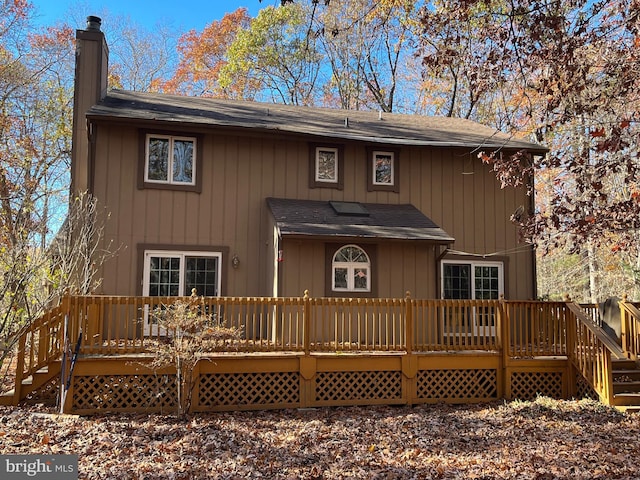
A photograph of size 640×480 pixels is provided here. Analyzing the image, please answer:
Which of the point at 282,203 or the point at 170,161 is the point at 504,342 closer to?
the point at 282,203

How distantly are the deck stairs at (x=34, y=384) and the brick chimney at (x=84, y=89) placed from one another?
4.18 metres

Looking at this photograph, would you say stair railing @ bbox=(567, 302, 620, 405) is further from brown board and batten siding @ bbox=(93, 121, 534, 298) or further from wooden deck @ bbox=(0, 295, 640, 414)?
brown board and batten siding @ bbox=(93, 121, 534, 298)

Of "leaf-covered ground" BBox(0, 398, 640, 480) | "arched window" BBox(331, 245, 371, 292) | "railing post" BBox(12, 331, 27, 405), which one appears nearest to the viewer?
"leaf-covered ground" BBox(0, 398, 640, 480)

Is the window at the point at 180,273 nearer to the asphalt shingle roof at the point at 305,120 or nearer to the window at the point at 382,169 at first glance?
the asphalt shingle roof at the point at 305,120

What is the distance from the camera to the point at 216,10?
957 inches

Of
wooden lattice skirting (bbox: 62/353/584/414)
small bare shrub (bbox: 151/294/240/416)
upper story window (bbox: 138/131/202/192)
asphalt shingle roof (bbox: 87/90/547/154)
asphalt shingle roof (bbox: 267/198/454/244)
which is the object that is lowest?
wooden lattice skirting (bbox: 62/353/584/414)

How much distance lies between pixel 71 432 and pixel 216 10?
73.4 ft

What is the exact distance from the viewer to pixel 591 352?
8.02 m

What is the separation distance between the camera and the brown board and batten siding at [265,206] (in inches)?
395

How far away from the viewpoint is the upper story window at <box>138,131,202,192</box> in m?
10.3

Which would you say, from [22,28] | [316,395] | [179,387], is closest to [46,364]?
[179,387]

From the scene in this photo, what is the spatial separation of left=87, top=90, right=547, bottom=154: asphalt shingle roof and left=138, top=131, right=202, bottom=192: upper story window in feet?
1.54

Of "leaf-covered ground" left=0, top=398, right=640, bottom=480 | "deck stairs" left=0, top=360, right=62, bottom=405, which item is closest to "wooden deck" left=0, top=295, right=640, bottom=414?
"deck stairs" left=0, top=360, right=62, bottom=405

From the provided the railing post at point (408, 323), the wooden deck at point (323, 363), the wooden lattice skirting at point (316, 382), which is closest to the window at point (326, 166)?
the wooden deck at point (323, 363)
